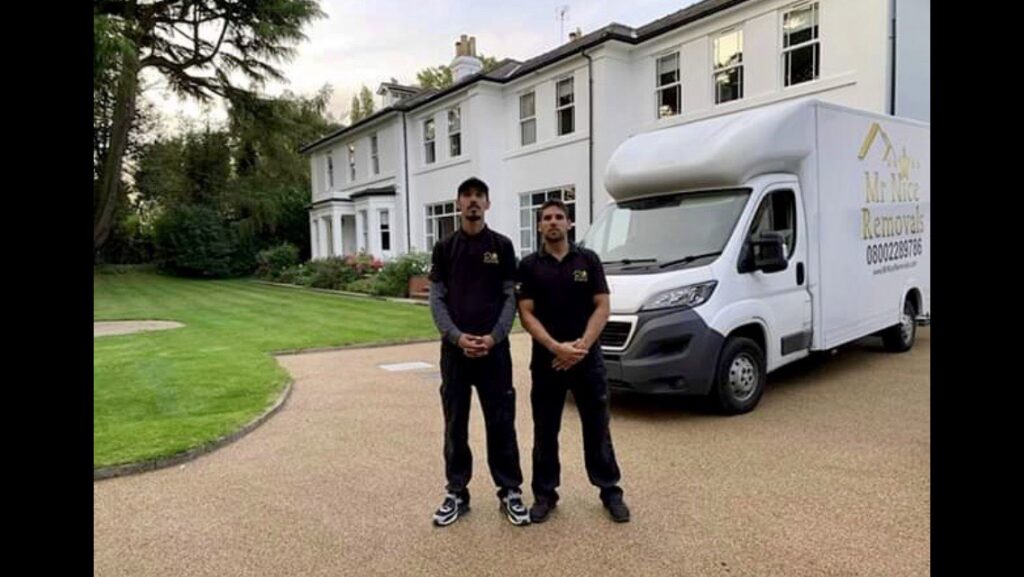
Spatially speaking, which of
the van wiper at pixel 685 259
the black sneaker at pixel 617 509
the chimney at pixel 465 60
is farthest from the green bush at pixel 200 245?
the black sneaker at pixel 617 509

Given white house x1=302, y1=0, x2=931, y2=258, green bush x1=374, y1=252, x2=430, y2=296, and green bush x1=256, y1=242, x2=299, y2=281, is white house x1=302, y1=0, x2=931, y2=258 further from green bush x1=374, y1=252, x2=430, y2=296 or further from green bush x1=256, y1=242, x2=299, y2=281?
green bush x1=256, y1=242, x2=299, y2=281

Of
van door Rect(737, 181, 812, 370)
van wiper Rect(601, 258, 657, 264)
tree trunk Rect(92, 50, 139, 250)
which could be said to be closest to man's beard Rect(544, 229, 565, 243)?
van wiper Rect(601, 258, 657, 264)

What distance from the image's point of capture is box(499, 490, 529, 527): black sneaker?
3884 mm

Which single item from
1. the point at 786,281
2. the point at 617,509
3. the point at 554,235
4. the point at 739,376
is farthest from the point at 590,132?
the point at 617,509

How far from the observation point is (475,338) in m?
3.81

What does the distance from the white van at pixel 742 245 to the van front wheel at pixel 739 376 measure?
1 centimetres

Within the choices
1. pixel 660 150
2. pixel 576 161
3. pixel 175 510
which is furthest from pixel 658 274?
pixel 576 161

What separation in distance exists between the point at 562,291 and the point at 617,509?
1.35 metres

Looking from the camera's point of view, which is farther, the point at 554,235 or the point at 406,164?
the point at 406,164

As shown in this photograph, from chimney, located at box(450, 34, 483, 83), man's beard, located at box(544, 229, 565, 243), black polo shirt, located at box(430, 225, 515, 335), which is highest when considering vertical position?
chimney, located at box(450, 34, 483, 83)

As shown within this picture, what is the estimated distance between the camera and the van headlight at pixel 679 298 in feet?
18.9

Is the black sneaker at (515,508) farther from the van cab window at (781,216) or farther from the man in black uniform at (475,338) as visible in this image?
the van cab window at (781,216)

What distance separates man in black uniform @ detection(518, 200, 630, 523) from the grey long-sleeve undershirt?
0.11 meters

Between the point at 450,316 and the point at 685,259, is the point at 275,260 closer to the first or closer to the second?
the point at 685,259
